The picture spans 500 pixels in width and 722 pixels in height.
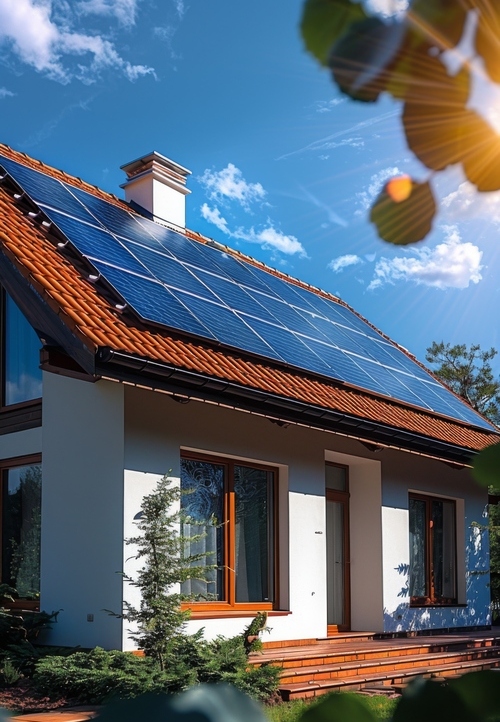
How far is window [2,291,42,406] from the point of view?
396 inches

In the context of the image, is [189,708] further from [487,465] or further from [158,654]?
[158,654]

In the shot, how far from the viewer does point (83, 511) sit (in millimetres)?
8820

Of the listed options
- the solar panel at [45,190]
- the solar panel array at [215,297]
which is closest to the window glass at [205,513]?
the solar panel array at [215,297]

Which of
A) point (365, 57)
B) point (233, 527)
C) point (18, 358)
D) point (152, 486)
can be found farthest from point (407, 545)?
point (365, 57)

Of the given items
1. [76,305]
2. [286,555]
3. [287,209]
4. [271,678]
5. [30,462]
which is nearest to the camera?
[287,209]

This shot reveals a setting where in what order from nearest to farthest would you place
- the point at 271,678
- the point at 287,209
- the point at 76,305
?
the point at 287,209, the point at 271,678, the point at 76,305

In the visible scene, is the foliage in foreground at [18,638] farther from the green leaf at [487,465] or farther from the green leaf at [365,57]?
the green leaf at [365,57]

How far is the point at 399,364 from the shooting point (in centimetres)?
1480

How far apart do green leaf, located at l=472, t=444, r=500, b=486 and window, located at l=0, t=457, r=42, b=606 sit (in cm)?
937

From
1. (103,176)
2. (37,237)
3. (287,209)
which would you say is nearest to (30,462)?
(37,237)

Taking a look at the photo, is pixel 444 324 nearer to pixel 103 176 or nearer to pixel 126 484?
pixel 126 484

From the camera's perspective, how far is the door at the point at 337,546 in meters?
12.1

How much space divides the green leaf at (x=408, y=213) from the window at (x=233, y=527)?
892cm

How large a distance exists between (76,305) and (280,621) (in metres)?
4.43
